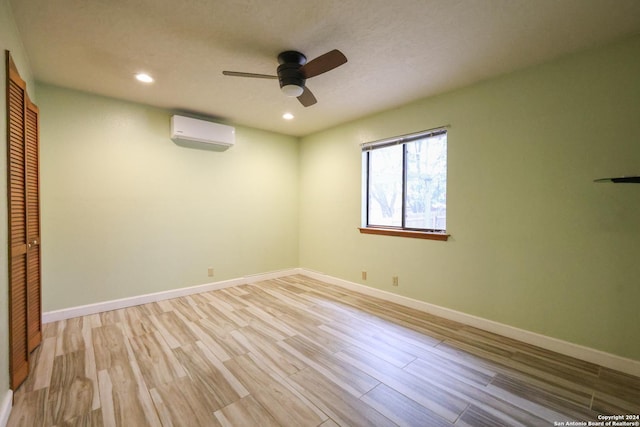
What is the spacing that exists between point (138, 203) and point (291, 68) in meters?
2.66

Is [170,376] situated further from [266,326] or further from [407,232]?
[407,232]

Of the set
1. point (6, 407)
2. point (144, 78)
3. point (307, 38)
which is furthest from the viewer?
point (144, 78)

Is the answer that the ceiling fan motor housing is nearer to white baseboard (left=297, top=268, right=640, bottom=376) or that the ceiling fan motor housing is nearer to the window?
the window

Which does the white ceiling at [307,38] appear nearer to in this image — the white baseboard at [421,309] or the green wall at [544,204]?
the green wall at [544,204]

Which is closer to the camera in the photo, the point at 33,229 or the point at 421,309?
the point at 33,229

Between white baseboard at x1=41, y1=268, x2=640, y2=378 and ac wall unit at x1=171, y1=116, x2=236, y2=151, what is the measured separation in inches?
82.0

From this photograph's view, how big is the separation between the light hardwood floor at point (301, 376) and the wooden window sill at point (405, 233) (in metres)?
0.92

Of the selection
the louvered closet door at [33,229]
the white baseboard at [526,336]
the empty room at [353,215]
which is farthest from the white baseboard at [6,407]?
the white baseboard at [526,336]

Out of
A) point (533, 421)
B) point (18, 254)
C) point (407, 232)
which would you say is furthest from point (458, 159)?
point (18, 254)

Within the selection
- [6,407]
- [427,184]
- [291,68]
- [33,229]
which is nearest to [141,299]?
[33,229]

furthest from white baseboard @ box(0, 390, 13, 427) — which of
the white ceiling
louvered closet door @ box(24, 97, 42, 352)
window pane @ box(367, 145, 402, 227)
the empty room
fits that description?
window pane @ box(367, 145, 402, 227)

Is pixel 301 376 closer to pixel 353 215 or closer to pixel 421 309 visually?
pixel 421 309

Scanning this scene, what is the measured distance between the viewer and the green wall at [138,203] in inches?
117

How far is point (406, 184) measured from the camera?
353 cm
